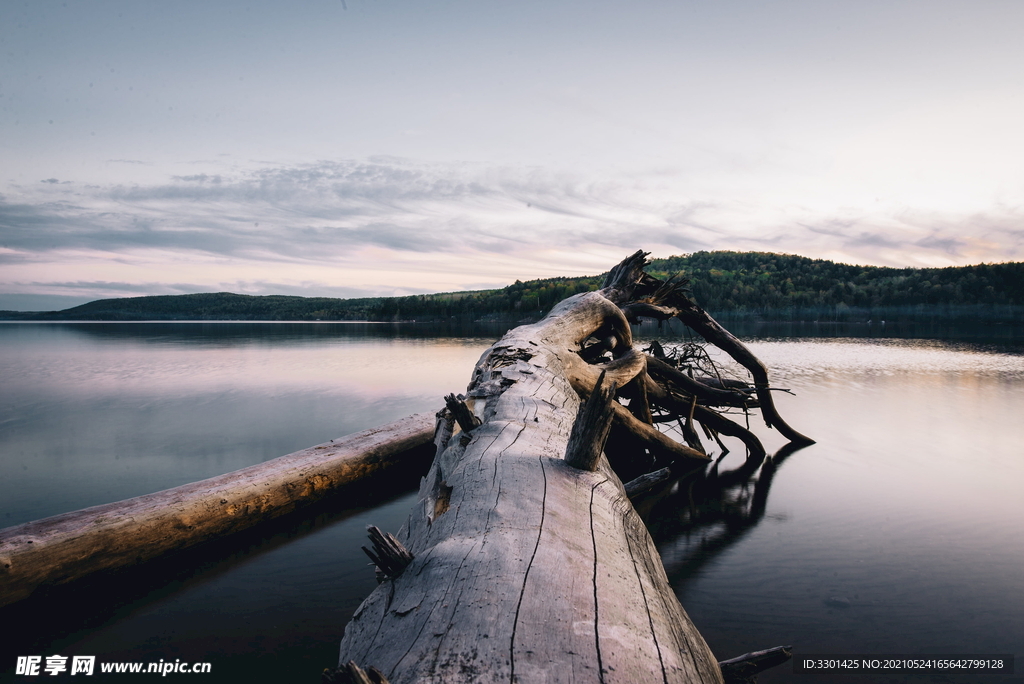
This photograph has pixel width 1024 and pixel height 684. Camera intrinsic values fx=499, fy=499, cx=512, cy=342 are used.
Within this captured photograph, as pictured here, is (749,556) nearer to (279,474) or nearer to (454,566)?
(454,566)

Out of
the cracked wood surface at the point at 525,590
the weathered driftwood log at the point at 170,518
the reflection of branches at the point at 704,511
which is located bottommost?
the reflection of branches at the point at 704,511

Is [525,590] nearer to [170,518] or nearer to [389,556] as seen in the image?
[389,556]

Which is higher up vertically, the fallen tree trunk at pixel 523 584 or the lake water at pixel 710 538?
the fallen tree trunk at pixel 523 584

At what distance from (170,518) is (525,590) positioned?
371cm

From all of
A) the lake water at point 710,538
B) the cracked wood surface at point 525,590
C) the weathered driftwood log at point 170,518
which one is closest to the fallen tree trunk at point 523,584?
the cracked wood surface at point 525,590

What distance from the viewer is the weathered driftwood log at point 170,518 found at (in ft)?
10.4

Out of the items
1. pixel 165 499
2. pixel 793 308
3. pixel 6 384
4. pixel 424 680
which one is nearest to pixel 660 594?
pixel 424 680

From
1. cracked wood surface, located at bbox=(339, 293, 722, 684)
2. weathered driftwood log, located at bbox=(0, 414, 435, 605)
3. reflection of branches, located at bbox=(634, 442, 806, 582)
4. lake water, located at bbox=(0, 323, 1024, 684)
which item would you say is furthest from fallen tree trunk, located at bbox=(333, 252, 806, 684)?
weathered driftwood log, located at bbox=(0, 414, 435, 605)

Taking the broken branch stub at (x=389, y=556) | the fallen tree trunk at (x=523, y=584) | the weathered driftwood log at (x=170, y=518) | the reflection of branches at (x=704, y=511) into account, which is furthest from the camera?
the reflection of branches at (x=704, y=511)

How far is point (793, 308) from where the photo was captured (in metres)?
68.5

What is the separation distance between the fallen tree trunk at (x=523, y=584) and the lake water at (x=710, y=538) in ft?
5.41

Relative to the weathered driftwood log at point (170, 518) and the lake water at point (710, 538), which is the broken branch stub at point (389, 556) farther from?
the weathered driftwood log at point (170, 518)

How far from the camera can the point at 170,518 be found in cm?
388

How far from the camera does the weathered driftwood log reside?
317 centimetres
